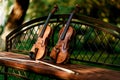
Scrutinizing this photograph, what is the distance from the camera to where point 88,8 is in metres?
10.5

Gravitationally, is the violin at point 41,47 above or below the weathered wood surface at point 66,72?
above

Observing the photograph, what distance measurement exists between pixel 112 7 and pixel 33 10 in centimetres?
225

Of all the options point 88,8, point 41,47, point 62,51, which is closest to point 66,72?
point 62,51

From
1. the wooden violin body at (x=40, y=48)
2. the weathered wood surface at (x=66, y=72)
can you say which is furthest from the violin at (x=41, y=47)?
the weathered wood surface at (x=66, y=72)

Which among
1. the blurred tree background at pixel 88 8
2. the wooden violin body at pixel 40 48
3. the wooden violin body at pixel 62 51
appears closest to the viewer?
the wooden violin body at pixel 62 51

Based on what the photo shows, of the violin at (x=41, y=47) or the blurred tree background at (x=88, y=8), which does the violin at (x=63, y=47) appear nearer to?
the violin at (x=41, y=47)

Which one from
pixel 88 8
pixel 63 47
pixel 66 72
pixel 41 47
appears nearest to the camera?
pixel 66 72

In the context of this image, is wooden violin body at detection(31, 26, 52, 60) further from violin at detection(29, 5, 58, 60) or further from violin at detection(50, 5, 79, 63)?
violin at detection(50, 5, 79, 63)

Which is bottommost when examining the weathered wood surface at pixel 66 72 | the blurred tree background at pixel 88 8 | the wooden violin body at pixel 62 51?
the weathered wood surface at pixel 66 72

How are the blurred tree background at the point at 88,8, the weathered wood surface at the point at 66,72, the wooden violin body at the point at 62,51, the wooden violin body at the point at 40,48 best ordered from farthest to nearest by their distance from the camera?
the blurred tree background at the point at 88,8
the wooden violin body at the point at 40,48
the wooden violin body at the point at 62,51
the weathered wood surface at the point at 66,72

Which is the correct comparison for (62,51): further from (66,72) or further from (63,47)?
(66,72)

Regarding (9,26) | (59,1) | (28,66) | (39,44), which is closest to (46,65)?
(28,66)

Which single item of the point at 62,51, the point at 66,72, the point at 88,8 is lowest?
the point at 66,72

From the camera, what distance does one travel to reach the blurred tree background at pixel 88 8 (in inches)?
397
